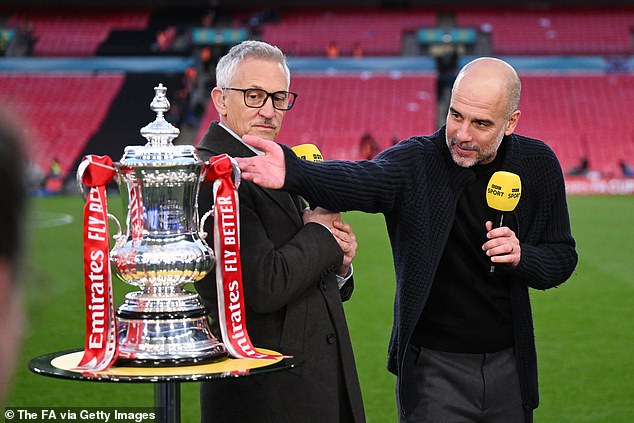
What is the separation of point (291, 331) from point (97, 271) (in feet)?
2.52

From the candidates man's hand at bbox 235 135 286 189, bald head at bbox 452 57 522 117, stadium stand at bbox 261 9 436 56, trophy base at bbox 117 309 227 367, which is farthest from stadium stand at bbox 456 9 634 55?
trophy base at bbox 117 309 227 367

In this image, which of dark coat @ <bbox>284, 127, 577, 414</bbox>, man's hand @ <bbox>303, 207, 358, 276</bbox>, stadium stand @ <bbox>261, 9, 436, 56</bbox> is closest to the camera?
man's hand @ <bbox>303, 207, 358, 276</bbox>

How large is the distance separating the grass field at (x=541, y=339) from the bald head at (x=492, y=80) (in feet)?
4.58

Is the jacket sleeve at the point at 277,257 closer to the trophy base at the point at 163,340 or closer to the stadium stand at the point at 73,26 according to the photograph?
the trophy base at the point at 163,340

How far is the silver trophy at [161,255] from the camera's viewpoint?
2.41 metres

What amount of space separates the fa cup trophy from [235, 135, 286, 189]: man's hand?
149 millimetres

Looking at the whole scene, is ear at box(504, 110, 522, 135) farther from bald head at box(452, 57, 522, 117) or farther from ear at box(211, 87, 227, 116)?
ear at box(211, 87, 227, 116)

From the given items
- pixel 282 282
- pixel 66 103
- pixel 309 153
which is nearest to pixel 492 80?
pixel 309 153

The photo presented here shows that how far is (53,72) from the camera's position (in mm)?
34562

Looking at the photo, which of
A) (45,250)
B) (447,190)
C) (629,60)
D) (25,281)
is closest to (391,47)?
(629,60)

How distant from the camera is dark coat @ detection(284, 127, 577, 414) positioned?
10.2 feet

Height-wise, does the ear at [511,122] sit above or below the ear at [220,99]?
below

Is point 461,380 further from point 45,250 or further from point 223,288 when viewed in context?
point 45,250

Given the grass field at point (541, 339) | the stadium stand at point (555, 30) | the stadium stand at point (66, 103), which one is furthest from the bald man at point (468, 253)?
the stadium stand at point (555, 30)
